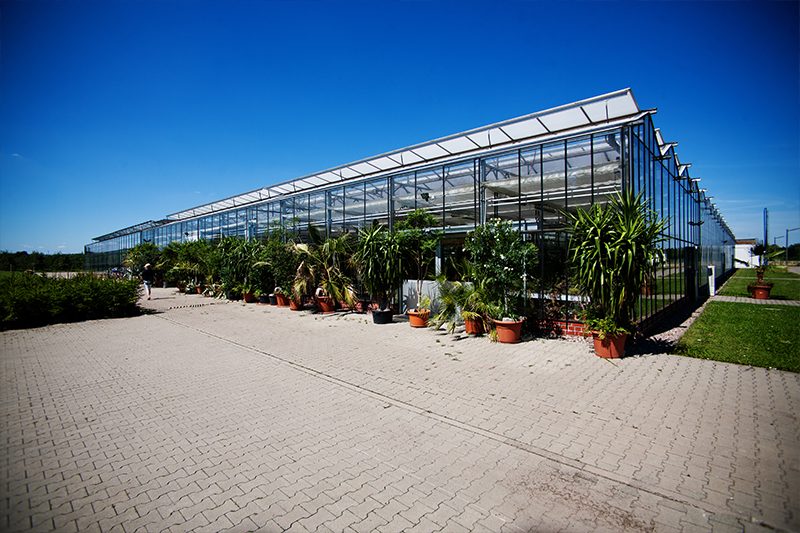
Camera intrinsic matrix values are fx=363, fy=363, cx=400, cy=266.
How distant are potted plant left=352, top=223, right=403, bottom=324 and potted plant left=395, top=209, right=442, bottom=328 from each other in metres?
0.31

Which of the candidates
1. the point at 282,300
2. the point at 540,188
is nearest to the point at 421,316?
the point at 540,188

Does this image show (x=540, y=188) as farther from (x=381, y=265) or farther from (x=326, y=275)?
(x=326, y=275)

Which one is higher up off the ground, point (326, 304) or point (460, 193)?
point (460, 193)

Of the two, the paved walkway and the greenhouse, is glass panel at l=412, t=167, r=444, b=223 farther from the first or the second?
the paved walkway

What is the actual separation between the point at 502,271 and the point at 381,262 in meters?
3.84

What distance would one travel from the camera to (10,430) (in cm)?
415

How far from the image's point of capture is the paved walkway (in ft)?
8.76

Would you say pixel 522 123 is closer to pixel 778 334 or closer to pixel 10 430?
pixel 778 334

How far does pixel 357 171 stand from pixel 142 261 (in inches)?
712

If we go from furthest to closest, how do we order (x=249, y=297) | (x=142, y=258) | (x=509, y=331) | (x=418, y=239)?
(x=142, y=258), (x=249, y=297), (x=418, y=239), (x=509, y=331)

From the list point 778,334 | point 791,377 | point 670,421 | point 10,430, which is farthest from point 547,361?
point 10,430

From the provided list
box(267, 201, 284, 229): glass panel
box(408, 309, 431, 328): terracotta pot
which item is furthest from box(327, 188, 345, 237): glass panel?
box(408, 309, 431, 328): terracotta pot

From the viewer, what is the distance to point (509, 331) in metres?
7.88

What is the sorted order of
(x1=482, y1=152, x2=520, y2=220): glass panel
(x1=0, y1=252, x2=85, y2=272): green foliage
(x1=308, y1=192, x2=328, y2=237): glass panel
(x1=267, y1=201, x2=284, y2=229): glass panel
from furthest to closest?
1. (x1=0, y1=252, x2=85, y2=272): green foliage
2. (x1=267, y1=201, x2=284, y2=229): glass panel
3. (x1=308, y1=192, x2=328, y2=237): glass panel
4. (x1=482, y1=152, x2=520, y2=220): glass panel
